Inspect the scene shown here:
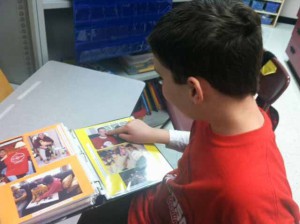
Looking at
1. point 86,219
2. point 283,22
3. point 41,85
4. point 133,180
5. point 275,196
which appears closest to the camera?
point 275,196

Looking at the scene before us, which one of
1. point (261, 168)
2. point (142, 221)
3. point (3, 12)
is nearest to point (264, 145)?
point (261, 168)

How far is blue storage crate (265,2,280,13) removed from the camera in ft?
12.2

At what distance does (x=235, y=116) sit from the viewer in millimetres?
565

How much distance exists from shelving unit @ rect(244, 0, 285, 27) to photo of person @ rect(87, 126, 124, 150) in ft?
11.7

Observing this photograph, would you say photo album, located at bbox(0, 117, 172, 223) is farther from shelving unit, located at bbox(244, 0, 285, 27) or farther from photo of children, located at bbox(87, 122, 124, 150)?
shelving unit, located at bbox(244, 0, 285, 27)

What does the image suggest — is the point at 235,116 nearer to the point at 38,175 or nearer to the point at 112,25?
the point at 38,175

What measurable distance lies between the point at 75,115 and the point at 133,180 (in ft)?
1.04

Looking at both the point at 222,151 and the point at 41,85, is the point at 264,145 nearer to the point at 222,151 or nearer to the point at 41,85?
the point at 222,151

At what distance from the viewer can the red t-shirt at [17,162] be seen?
65 centimetres

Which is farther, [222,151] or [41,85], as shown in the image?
[41,85]

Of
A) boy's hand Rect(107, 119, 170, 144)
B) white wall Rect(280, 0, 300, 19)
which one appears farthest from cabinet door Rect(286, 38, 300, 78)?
boy's hand Rect(107, 119, 170, 144)

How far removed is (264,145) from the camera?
0.55 meters

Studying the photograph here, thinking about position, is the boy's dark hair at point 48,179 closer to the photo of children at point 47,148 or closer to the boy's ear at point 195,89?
the photo of children at point 47,148

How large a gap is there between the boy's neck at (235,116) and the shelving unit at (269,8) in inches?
142
